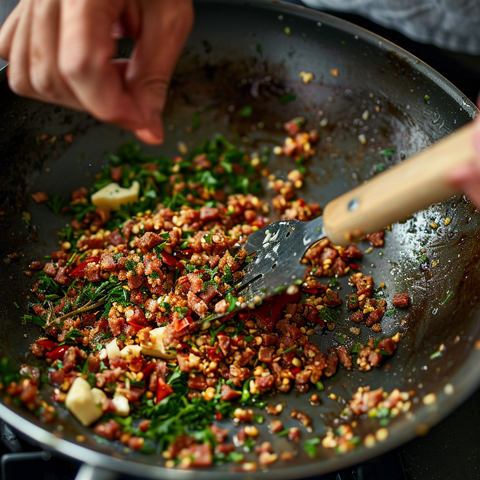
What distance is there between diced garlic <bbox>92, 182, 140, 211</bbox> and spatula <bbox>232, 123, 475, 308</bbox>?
693 mm

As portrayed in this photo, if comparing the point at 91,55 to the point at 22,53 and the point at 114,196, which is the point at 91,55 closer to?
the point at 22,53

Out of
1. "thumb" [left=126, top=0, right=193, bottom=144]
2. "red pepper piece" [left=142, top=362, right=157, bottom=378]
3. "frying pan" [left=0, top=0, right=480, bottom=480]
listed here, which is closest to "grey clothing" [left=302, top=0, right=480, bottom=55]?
"frying pan" [left=0, top=0, right=480, bottom=480]

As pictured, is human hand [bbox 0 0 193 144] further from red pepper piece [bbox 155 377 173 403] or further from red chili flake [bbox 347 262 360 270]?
red chili flake [bbox 347 262 360 270]

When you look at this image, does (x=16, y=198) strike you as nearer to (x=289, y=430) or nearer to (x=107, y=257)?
(x=107, y=257)

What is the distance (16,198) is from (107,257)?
0.55 meters

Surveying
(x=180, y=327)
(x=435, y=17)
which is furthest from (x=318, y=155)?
(x=180, y=327)

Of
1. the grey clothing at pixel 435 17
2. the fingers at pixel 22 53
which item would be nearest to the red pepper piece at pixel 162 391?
the fingers at pixel 22 53

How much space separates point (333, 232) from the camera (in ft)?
5.16

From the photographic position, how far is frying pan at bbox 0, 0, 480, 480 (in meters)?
1.42

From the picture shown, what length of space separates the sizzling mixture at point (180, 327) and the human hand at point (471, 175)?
75 centimetres

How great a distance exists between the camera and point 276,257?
1.82m

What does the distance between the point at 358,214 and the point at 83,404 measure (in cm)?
111

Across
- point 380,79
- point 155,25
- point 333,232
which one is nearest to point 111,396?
point 333,232

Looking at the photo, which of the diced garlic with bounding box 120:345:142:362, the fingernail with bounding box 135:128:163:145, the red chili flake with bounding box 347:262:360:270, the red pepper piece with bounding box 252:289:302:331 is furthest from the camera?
the red chili flake with bounding box 347:262:360:270
